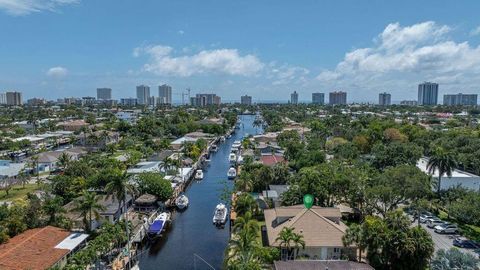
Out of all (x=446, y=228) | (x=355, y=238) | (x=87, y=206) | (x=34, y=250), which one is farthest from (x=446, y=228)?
(x=34, y=250)

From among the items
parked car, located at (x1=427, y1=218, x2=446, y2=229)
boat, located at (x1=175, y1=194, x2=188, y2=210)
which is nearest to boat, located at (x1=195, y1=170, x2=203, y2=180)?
boat, located at (x1=175, y1=194, x2=188, y2=210)

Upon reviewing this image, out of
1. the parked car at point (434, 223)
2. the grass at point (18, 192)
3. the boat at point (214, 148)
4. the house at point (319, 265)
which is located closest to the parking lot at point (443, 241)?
the parked car at point (434, 223)

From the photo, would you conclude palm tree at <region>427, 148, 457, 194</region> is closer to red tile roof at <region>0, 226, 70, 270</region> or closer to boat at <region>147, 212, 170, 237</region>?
boat at <region>147, 212, 170, 237</region>

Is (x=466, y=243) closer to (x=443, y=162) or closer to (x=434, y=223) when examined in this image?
(x=434, y=223)

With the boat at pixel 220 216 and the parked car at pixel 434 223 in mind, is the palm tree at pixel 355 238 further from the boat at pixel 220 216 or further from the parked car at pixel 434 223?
the boat at pixel 220 216

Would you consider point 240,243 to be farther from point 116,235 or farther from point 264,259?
point 116,235
